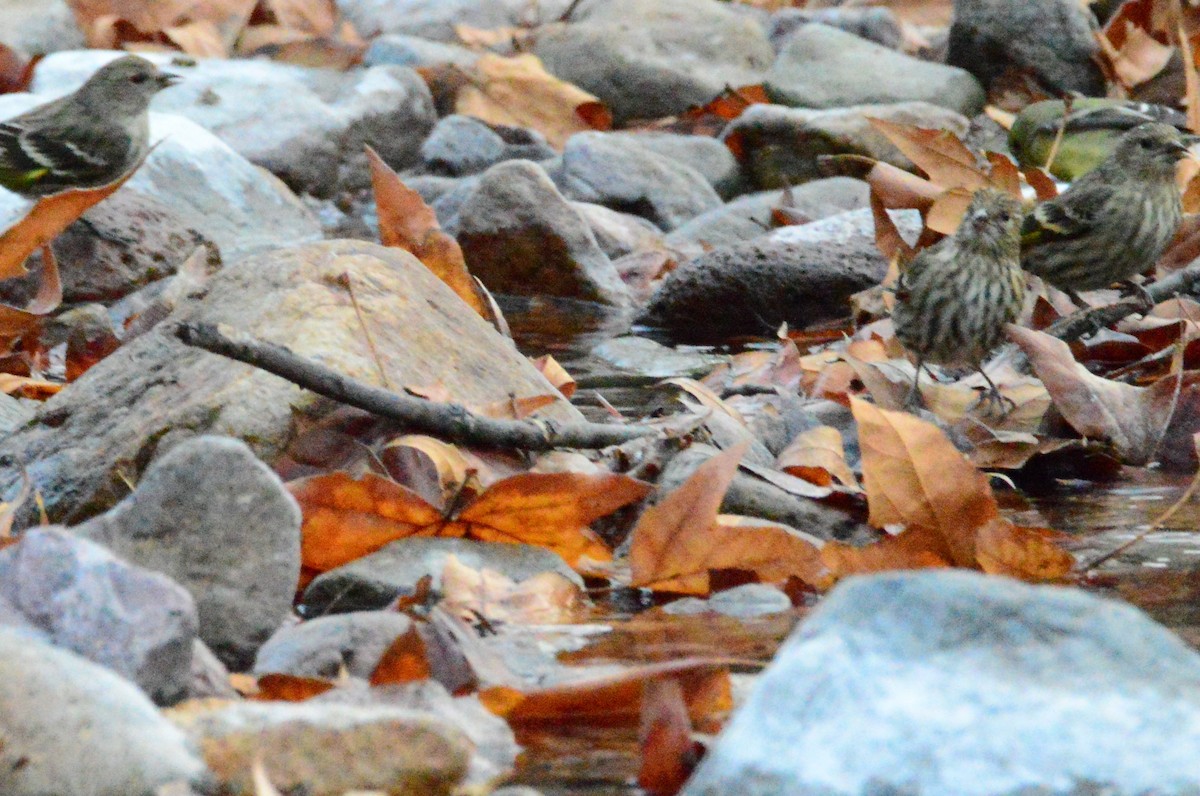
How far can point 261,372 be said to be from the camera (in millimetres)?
3709

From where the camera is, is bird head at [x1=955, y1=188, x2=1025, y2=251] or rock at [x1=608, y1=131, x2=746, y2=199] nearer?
bird head at [x1=955, y1=188, x2=1025, y2=251]

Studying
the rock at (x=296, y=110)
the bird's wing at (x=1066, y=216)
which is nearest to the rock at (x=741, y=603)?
the bird's wing at (x=1066, y=216)

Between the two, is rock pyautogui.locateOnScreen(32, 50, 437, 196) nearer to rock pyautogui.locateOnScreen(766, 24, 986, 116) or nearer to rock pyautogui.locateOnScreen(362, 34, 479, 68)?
rock pyautogui.locateOnScreen(362, 34, 479, 68)

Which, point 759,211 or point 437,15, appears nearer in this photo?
point 759,211

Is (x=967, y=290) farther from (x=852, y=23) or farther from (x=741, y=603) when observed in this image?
(x=852, y=23)

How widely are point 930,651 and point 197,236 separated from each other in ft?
21.5

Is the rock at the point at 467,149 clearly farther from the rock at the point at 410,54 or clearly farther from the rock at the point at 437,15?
the rock at the point at 437,15

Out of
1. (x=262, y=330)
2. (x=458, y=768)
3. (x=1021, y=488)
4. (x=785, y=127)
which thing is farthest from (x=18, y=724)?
(x=785, y=127)

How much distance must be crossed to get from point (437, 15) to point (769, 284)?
8.90m

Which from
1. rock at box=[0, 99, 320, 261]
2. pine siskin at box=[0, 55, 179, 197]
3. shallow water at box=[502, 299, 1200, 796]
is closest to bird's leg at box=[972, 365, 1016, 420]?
shallow water at box=[502, 299, 1200, 796]

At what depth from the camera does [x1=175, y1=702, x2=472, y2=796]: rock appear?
2119 millimetres

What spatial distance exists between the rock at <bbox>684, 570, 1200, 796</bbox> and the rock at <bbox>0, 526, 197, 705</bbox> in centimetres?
74

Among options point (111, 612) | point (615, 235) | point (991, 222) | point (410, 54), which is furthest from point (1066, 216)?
point (410, 54)

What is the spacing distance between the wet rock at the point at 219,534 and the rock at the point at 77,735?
1.78 ft
